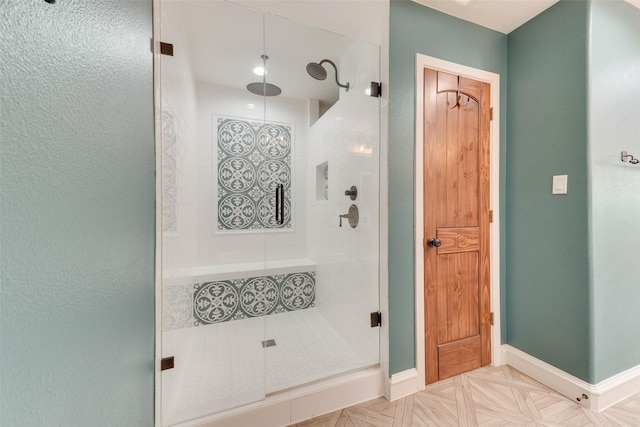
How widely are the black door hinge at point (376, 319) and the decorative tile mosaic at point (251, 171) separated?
1415mm

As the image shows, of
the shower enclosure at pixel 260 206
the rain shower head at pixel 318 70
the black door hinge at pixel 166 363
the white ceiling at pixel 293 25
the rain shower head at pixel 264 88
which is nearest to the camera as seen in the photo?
the black door hinge at pixel 166 363

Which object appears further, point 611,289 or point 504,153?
point 504,153

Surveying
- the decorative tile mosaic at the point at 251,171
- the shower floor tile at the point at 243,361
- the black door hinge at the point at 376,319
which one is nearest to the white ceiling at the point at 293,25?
the decorative tile mosaic at the point at 251,171

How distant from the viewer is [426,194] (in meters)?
1.66

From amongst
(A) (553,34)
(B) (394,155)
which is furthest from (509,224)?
(A) (553,34)

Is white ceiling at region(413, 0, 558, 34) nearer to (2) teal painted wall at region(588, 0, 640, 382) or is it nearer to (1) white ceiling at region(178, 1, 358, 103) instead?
(2) teal painted wall at region(588, 0, 640, 382)

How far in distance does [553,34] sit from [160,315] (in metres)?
2.83

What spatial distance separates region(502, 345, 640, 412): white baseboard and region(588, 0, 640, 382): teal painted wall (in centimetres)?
5

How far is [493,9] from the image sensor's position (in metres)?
Result: 1.67

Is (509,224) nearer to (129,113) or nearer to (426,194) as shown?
(426,194)

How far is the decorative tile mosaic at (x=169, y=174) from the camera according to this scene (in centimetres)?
127

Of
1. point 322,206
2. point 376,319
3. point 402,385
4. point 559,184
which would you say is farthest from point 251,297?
point 559,184

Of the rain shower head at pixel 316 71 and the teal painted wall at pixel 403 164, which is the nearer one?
the teal painted wall at pixel 403 164

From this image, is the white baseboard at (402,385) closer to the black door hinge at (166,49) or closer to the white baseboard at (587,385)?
the white baseboard at (587,385)
